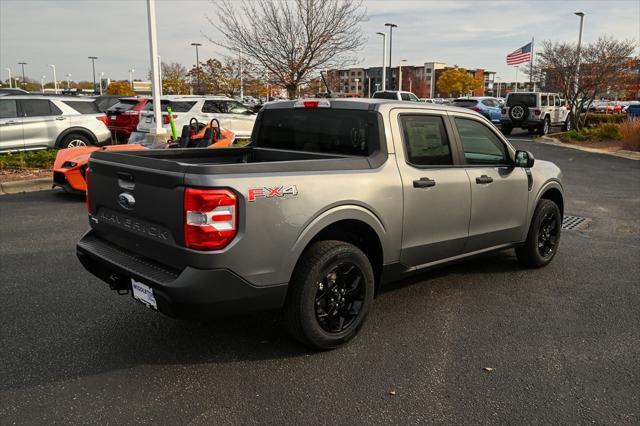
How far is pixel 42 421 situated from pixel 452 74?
85.7 metres

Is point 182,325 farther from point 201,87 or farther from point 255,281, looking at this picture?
point 201,87

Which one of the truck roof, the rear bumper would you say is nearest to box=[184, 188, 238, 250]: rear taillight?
the rear bumper

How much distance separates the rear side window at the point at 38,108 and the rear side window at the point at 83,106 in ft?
1.07

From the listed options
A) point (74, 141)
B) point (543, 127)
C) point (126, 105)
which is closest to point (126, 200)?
point (74, 141)

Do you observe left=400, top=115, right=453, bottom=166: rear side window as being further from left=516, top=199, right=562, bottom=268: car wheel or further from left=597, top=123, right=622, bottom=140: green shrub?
left=597, top=123, right=622, bottom=140: green shrub

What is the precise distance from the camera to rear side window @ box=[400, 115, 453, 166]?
164 inches

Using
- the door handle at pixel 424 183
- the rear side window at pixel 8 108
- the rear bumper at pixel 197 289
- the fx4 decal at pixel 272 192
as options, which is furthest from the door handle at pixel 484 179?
the rear side window at pixel 8 108

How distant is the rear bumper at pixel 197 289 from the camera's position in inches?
120

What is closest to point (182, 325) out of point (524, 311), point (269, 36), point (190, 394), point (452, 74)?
point (190, 394)

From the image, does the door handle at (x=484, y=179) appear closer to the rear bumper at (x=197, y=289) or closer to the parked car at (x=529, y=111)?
the rear bumper at (x=197, y=289)

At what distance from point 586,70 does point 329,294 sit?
82.5ft

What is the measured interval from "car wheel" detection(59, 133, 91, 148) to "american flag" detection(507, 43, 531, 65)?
25.2 meters

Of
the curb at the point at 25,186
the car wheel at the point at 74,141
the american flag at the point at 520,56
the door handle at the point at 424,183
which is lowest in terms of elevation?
the curb at the point at 25,186

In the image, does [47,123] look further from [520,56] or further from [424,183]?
[520,56]
